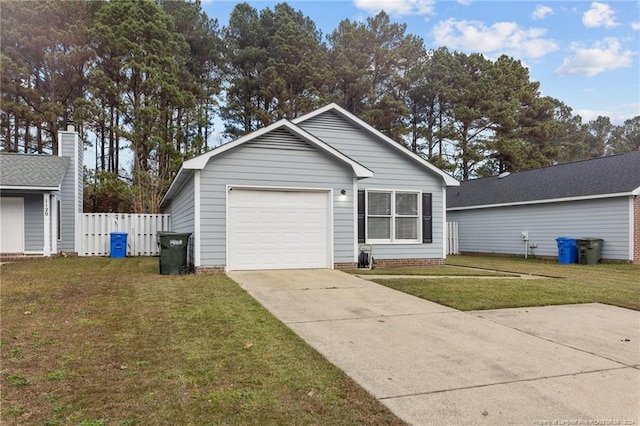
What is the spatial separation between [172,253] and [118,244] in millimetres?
7133

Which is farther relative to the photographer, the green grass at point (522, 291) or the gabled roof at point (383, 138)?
the gabled roof at point (383, 138)

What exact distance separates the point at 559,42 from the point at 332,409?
527 inches

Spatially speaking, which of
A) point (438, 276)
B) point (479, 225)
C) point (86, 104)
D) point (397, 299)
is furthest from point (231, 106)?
point (397, 299)

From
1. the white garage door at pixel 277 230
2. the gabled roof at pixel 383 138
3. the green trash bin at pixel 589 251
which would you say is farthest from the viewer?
the green trash bin at pixel 589 251

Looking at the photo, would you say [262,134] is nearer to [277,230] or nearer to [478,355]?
[277,230]

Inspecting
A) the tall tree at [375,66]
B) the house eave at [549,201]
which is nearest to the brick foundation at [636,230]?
the house eave at [549,201]

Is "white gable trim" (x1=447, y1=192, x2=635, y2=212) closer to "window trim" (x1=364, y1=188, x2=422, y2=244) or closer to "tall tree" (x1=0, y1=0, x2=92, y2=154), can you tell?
"window trim" (x1=364, y1=188, x2=422, y2=244)

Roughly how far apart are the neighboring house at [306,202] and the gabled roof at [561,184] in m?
6.25

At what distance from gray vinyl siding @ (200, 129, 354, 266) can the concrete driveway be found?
119 inches

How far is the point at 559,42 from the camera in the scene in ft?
40.6

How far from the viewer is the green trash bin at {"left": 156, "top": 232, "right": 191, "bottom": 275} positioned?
9.88 metres

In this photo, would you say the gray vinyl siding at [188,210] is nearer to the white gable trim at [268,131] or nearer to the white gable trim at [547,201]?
the white gable trim at [268,131]

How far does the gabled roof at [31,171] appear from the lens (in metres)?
13.7

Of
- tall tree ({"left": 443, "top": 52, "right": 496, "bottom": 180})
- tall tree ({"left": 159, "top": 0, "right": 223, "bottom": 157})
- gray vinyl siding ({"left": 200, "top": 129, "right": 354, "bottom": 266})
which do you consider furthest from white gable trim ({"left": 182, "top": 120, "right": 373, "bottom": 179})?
tall tree ({"left": 443, "top": 52, "right": 496, "bottom": 180})
